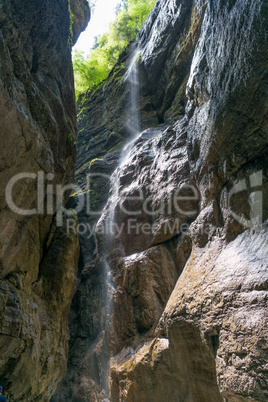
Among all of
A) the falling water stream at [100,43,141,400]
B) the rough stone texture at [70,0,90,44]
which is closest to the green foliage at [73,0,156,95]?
the falling water stream at [100,43,141,400]

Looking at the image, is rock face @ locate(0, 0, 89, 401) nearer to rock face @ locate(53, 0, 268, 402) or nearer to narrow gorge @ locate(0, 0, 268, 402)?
narrow gorge @ locate(0, 0, 268, 402)

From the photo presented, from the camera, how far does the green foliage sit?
66.5 ft

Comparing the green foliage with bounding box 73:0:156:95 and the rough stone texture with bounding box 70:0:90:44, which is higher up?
the green foliage with bounding box 73:0:156:95

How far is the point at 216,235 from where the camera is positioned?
5.82 m

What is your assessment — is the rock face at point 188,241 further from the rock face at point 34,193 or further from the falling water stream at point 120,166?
the rock face at point 34,193

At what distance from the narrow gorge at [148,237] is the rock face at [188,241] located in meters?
0.04

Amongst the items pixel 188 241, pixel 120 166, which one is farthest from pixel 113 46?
pixel 188 241

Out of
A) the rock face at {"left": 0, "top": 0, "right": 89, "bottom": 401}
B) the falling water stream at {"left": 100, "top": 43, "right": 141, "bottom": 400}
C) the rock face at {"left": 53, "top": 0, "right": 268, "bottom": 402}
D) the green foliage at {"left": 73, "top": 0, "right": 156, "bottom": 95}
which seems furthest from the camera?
the green foliage at {"left": 73, "top": 0, "right": 156, "bottom": 95}

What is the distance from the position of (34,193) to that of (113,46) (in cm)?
1994

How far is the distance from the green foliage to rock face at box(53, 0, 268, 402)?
7834 mm

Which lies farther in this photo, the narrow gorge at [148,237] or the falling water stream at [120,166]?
the falling water stream at [120,166]

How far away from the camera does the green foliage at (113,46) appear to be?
20266 millimetres

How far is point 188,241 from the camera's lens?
7629 millimetres

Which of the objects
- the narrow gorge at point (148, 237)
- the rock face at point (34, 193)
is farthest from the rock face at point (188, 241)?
the rock face at point (34, 193)
